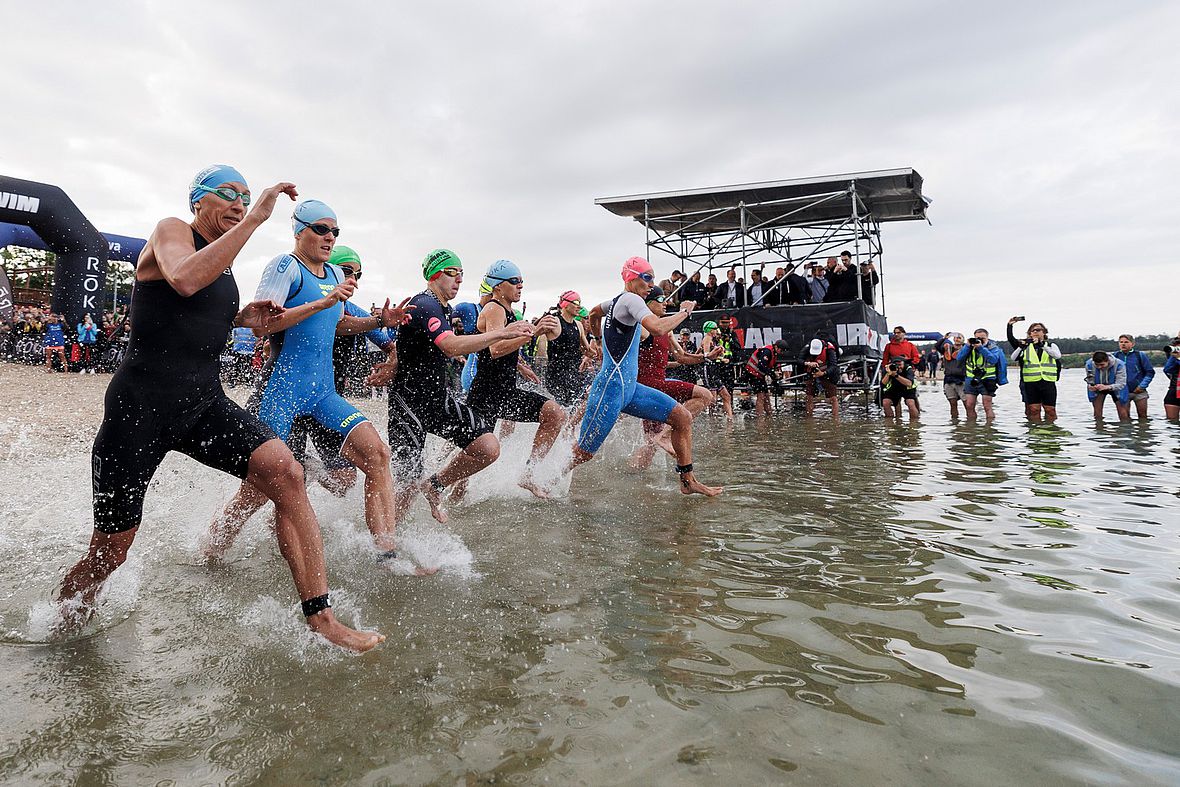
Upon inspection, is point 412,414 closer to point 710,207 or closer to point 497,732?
point 497,732

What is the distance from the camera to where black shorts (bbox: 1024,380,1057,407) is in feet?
39.1

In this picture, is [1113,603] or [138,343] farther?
[1113,603]

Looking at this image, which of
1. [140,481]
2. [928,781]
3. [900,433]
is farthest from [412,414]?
[900,433]

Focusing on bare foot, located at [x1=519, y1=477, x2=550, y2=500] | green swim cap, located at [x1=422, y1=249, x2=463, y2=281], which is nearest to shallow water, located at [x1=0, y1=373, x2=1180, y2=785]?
bare foot, located at [x1=519, y1=477, x2=550, y2=500]

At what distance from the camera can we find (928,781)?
1696 millimetres

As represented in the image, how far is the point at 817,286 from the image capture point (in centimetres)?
1521

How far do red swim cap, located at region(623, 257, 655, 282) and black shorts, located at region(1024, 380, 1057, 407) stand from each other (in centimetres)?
976

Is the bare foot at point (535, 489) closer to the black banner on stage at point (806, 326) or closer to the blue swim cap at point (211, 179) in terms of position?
the blue swim cap at point (211, 179)

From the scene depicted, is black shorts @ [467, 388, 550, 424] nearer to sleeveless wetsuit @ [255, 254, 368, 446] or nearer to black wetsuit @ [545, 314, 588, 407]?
sleeveless wetsuit @ [255, 254, 368, 446]

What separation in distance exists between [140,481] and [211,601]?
86 centimetres

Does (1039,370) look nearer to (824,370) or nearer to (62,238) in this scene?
(824,370)

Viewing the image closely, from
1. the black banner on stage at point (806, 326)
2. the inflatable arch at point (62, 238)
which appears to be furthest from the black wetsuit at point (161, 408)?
the black banner on stage at point (806, 326)

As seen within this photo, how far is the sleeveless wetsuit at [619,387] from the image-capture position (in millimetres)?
5473

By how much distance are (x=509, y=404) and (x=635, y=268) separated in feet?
5.65
